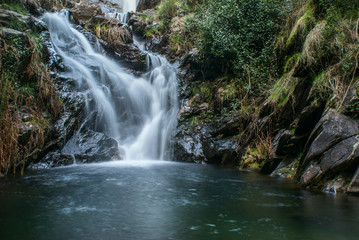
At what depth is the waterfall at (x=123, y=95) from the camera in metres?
7.96

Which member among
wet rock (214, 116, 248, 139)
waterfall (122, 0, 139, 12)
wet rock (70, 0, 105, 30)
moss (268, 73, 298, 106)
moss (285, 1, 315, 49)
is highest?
waterfall (122, 0, 139, 12)

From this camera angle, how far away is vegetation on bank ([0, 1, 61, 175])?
483 centimetres

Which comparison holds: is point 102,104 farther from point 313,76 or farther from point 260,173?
point 313,76

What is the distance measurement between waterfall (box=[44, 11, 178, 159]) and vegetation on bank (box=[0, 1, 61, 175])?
50.8 inches

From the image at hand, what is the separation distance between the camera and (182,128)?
816 cm

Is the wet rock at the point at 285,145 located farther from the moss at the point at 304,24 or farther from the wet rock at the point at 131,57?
the wet rock at the point at 131,57

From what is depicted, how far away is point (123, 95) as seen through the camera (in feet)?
29.5

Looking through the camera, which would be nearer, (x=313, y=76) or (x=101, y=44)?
(x=313, y=76)

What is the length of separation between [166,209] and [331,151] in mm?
2649

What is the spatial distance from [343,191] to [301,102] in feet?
8.13

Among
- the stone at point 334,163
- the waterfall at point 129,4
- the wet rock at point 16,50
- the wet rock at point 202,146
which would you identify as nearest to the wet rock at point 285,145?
the stone at point 334,163

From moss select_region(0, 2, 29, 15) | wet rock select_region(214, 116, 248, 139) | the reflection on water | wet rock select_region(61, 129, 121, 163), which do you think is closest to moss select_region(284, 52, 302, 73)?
wet rock select_region(214, 116, 248, 139)

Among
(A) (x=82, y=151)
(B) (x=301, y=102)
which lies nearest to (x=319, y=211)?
(B) (x=301, y=102)

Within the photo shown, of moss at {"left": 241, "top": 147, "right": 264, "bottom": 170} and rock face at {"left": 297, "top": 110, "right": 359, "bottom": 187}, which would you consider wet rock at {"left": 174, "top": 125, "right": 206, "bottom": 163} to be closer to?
moss at {"left": 241, "top": 147, "right": 264, "bottom": 170}
